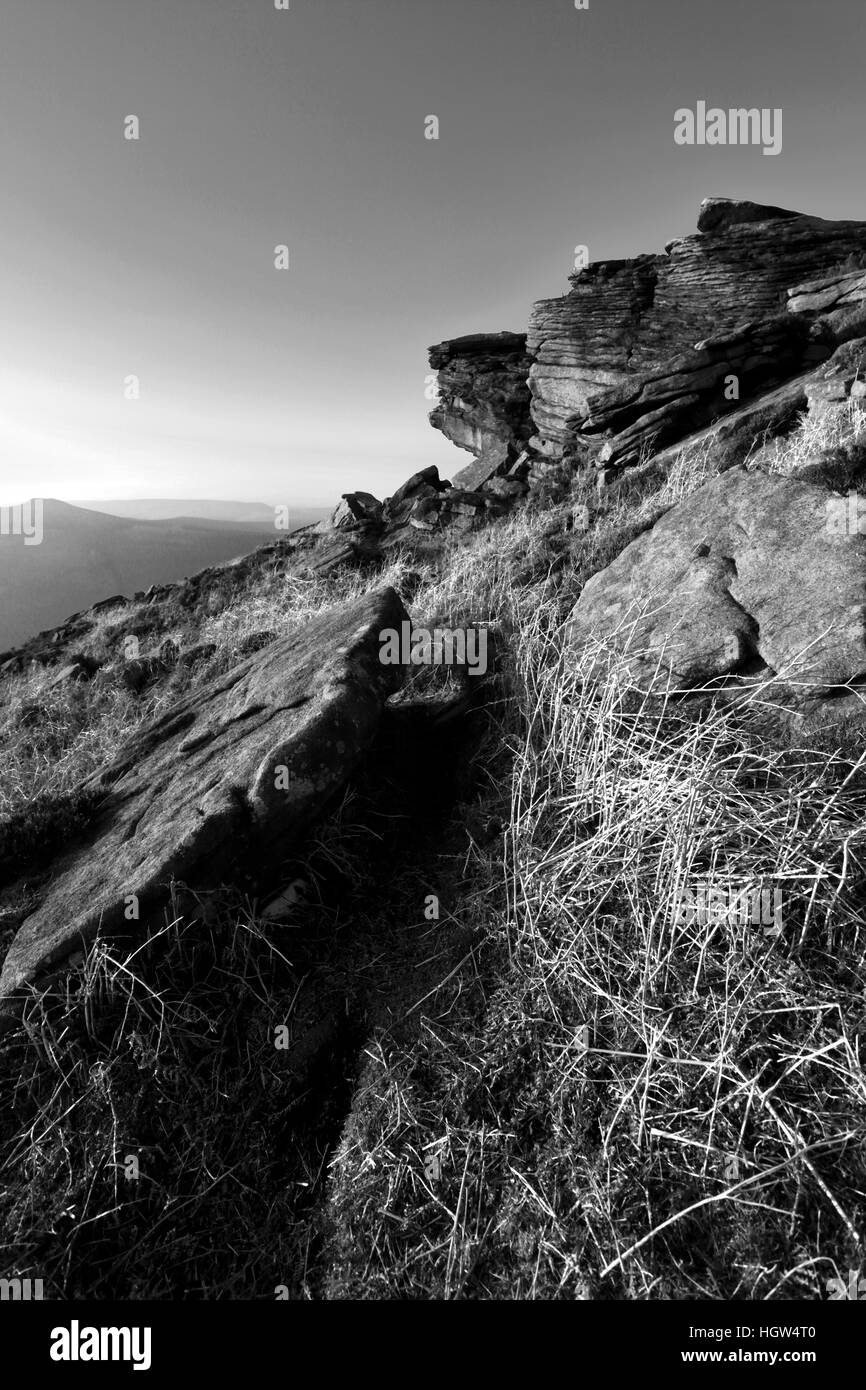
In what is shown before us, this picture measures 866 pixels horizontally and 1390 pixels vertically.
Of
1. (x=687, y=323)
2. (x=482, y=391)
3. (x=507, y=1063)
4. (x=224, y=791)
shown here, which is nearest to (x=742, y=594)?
(x=507, y=1063)

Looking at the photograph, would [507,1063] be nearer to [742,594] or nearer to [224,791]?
[224,791]

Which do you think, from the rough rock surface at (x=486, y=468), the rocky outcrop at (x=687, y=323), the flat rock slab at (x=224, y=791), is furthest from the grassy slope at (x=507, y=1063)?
the rough rock surface at (x=486, y=468)

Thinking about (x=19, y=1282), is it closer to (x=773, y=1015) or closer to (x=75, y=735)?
(x=773, y=1015)

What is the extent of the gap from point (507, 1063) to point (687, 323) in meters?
21.3

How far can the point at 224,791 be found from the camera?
3.84m

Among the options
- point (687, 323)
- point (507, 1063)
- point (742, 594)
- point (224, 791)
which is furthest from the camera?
point (687, 323)

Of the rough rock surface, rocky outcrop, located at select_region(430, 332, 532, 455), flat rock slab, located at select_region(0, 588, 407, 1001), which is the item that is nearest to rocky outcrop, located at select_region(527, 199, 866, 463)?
the rough rock surface

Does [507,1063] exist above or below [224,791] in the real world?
below

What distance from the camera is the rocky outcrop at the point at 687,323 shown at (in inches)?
500

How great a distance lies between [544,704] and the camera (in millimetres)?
4539

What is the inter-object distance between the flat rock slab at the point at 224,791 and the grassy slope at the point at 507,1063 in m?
Result: 0.28

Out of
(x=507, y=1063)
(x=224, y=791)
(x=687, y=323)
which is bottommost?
(x=507, y=1063)

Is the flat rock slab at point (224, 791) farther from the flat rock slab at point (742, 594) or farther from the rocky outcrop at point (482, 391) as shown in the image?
the rocky outcrop at point (482, 391)

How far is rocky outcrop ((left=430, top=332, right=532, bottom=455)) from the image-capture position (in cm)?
2425
